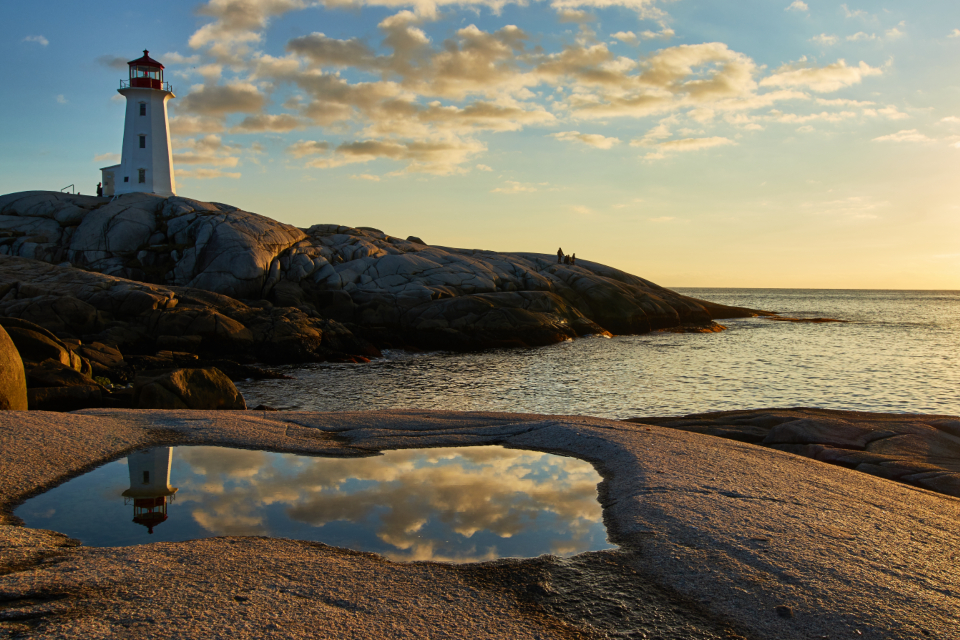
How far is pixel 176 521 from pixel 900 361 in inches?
1422

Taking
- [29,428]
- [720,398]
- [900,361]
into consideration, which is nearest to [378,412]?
[29,428]

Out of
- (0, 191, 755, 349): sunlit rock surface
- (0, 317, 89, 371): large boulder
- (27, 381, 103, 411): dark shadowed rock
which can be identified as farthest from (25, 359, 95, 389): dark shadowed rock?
(0, 191, 755, 349): sunlit rock surface

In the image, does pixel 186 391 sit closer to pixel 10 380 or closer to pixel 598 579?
pixel 10 380

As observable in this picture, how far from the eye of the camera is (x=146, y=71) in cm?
4575

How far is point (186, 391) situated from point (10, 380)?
358 centimetres

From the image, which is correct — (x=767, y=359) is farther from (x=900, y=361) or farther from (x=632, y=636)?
(x=632, y=636)

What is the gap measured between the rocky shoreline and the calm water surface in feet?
35.5

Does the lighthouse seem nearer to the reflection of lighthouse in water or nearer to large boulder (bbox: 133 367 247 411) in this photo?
large boulder (bbox: 133 367 247 411)

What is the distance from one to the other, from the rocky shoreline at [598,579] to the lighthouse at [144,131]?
145ft

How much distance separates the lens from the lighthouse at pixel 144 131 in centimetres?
4525

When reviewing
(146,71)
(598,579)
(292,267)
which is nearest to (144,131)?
(146,71)

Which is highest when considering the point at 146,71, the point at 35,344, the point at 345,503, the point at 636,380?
the point at 146,71

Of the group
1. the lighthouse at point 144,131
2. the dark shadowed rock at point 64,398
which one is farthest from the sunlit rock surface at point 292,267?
the dark shadowed rock at point 64,398

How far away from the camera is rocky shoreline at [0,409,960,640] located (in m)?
4.14
